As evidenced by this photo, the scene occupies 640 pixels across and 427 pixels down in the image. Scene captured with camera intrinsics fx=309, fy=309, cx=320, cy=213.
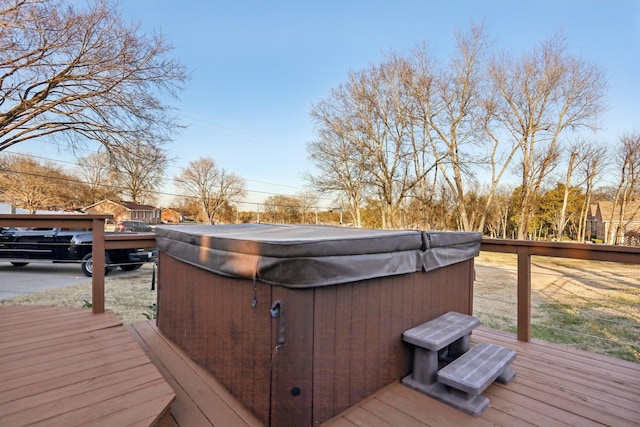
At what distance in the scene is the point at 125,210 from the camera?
25.6m

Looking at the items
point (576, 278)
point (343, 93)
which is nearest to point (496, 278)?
point (576, 278)

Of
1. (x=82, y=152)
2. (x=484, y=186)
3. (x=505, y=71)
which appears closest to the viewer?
(x=82, y=152)

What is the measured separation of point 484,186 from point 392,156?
21.2ft

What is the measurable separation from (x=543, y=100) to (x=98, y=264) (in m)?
16.1

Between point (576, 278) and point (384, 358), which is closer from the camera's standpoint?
point (384, 358)

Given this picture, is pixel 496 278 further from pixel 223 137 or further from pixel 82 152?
pixel 223 137

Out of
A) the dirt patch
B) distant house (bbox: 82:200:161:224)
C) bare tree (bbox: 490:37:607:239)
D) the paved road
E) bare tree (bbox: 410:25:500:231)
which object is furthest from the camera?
distant house (bbox: 82:200:161:224)

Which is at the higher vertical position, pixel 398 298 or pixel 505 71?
pixel 505 71

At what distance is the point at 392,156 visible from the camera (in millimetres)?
15094

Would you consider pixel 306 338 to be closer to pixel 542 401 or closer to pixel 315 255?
pixel 315 255

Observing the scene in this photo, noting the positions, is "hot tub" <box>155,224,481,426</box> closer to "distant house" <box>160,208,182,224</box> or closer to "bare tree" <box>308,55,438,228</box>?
"bare tree" <box>308,55,438,228</box>

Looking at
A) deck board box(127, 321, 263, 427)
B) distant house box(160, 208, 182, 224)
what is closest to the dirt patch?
deck board box(127, 321, 263, 427)

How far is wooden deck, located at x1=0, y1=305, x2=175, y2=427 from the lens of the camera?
1.25m

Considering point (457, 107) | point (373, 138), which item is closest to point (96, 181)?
point (373, 138)
